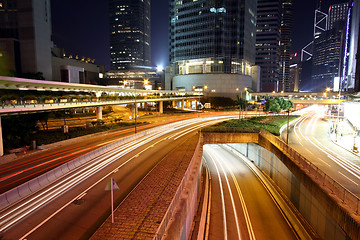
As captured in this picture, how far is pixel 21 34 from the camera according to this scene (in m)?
69.1

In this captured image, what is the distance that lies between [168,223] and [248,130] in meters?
27.4

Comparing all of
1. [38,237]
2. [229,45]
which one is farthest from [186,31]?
[38,237]

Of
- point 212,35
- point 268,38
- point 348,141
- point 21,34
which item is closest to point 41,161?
point 348,141

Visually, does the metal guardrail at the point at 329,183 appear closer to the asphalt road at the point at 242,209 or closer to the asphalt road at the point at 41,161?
the asphalt road at the point at 242,209

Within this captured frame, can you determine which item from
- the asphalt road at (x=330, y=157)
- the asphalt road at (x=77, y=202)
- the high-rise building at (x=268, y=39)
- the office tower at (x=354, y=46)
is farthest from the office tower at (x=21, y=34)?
the office tower at (x=354, y=46)

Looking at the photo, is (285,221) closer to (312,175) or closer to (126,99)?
(312,175)

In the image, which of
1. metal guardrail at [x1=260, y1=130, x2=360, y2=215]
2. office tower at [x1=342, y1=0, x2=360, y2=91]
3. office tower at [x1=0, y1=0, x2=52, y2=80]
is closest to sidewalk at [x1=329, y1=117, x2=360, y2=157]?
metal guardrail at [x1=260, y1=130, x2=360, y2=215]

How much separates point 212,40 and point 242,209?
10130cm

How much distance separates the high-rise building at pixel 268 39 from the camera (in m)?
153

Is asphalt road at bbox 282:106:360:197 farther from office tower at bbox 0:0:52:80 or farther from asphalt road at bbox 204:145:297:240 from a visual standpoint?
office tower at bbox 0:0:52:80

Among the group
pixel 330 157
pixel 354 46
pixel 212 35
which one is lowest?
pixel 330 157

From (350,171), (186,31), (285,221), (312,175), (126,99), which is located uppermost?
(186,31)

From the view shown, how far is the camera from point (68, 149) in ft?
86.1

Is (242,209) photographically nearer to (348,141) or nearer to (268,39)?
(348,141)
